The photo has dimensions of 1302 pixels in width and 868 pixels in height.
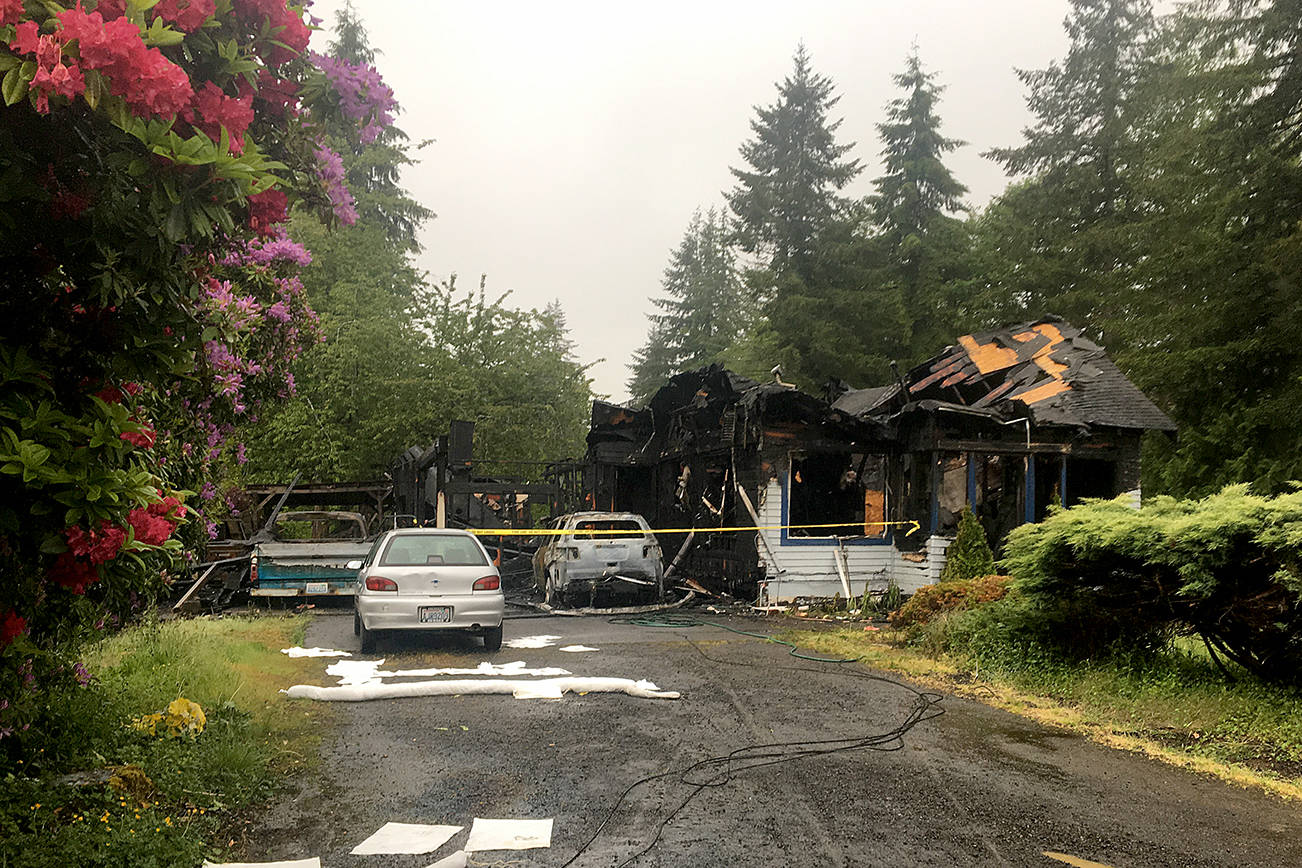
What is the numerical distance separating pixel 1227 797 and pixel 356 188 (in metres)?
43.5

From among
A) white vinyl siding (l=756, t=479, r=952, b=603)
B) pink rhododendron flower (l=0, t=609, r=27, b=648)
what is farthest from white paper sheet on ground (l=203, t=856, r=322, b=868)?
white vinyl siding (l=756, t=479, r=952, b=603)

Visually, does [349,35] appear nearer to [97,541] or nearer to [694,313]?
[694,313]

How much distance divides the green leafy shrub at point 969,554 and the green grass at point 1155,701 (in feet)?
11.9

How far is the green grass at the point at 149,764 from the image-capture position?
446cm

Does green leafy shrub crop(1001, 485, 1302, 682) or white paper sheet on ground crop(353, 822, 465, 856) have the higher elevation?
green leafy shrub crop(1001, 485, 1302, 682)

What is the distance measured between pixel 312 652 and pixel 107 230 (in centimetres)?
898

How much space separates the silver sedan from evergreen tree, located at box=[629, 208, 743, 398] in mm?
39388

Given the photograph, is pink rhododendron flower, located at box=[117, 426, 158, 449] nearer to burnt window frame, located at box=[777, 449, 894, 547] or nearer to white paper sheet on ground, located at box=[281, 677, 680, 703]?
white paper sheet on ground, located at box=[281, 677, 680, 703]

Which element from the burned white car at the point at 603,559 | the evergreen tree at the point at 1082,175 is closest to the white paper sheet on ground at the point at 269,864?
the burned white car at the point at 603,559

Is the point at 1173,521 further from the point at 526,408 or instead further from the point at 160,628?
the point at 526,408

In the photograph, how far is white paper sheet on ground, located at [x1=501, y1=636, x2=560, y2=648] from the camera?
12.3 m

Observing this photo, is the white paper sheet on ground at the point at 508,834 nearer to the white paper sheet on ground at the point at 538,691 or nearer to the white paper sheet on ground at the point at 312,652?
the white paper sheet on ground at the point at 538,691

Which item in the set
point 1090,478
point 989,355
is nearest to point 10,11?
point 989,355

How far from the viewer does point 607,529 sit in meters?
16.5
